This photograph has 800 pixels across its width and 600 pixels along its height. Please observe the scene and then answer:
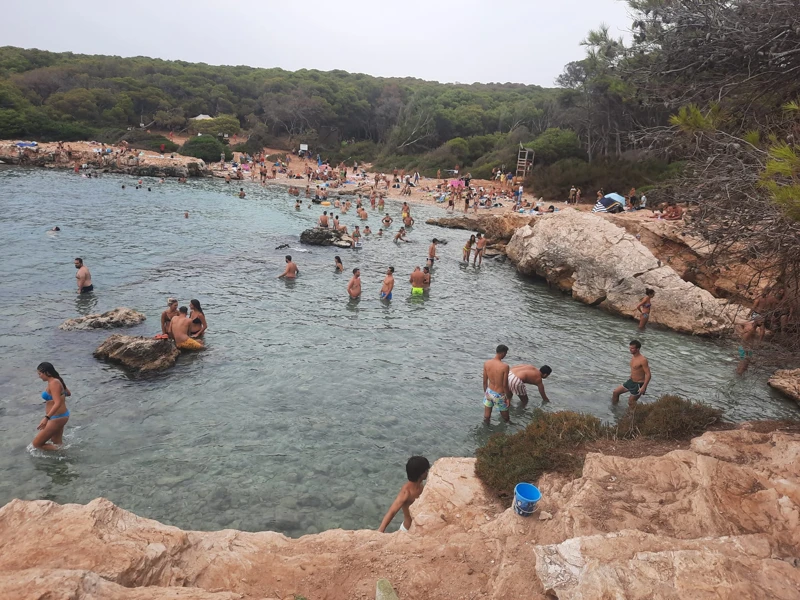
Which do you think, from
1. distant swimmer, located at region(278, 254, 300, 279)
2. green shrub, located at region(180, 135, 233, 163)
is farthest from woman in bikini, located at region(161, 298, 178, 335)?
green shrub, located at region(180, 135, 233, 163)

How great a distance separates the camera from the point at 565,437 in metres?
7.29

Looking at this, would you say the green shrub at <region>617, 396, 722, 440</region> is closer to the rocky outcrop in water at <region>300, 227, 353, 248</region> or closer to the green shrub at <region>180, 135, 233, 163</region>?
the rocky outcrop in water at <region>300, 227, 353, 248</region>

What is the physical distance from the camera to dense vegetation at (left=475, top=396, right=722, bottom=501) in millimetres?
6500

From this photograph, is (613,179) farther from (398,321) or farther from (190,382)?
(190,382)

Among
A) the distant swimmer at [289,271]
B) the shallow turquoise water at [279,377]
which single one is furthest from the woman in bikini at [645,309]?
the distant swimmer at [289,271]

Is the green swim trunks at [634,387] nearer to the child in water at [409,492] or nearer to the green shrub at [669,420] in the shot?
the green shrub at [669,420]

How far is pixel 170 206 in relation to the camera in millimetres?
30609

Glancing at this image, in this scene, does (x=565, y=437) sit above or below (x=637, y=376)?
below

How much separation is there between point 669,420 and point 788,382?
562 cm

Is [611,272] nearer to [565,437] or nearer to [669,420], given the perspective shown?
[669,420]

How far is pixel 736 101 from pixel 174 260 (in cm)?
1828

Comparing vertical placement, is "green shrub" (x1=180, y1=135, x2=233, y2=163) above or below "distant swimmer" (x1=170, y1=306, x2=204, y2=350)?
above

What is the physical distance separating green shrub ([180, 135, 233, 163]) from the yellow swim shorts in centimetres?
4405

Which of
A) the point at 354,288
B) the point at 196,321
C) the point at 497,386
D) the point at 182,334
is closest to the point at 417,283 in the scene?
the point at 354,288
